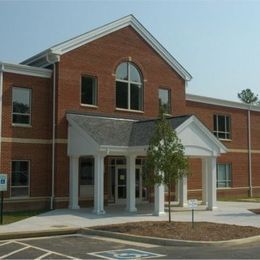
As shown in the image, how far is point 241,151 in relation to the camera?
129ft

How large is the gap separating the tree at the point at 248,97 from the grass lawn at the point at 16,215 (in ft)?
291

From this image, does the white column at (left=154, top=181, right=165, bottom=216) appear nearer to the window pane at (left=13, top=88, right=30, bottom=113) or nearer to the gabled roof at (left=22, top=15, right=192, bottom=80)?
the window pane at (left=13, top=88, right=30, bottom=113)

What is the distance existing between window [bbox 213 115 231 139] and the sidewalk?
10380mm

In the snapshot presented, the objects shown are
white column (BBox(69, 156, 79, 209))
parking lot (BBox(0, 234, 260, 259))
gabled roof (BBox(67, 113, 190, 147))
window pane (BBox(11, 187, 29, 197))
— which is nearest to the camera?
parking lot (BBox(0, 234, 260, 259))

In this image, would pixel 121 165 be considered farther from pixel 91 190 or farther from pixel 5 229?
pixel 5 229

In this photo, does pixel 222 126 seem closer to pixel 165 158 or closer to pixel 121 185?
pixel 121 185

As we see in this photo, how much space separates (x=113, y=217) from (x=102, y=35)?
1106 centimetres

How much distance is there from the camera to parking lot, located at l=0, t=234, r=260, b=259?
13.5 meters

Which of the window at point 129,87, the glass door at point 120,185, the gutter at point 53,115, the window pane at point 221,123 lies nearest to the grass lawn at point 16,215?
the gutter at point 53,115

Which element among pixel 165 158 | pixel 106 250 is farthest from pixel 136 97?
pixel 106 250

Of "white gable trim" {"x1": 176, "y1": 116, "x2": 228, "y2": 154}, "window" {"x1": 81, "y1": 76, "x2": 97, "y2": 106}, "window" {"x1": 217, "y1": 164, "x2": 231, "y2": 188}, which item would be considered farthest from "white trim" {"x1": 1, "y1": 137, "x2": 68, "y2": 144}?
"window" {"x1": 217, "y1": 164, "x2": 231, "y2": 188}

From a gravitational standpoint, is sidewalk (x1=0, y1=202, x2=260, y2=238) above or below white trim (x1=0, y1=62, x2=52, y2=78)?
below

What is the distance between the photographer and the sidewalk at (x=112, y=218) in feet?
64.2

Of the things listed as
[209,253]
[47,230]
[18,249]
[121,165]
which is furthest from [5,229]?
[121,165]
